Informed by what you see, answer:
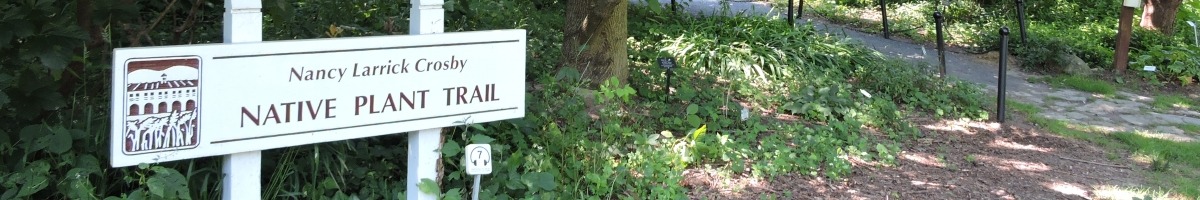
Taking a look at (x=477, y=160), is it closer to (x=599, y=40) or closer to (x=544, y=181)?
(x=544, y=181)

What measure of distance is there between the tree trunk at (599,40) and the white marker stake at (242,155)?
3325 millimetres

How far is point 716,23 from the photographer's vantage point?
9812mm

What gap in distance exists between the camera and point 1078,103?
28.8 feet

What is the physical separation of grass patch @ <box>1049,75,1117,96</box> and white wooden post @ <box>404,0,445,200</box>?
7.55m

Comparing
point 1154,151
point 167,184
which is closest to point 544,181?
point 167,184

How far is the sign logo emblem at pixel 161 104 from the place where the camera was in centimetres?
288

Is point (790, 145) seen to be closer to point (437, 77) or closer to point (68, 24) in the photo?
point (437, 77)

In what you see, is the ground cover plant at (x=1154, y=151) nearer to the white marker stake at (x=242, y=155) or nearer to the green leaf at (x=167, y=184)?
the white marker stake at (x=242, y=155)

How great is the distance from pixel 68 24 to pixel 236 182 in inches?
27.5

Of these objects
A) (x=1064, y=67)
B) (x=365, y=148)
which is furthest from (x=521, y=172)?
(x=1064, y=67)

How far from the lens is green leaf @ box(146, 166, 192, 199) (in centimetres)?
325

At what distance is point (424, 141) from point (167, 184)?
2.53 feet

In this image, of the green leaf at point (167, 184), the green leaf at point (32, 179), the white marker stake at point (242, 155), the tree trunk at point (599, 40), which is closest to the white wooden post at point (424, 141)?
the white marker stake at point (242, 155)

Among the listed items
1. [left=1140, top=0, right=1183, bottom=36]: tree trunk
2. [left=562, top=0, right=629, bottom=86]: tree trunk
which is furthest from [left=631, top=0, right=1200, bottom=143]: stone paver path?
[left=562, top=0, right=629, bottom=86]: tree trunk
